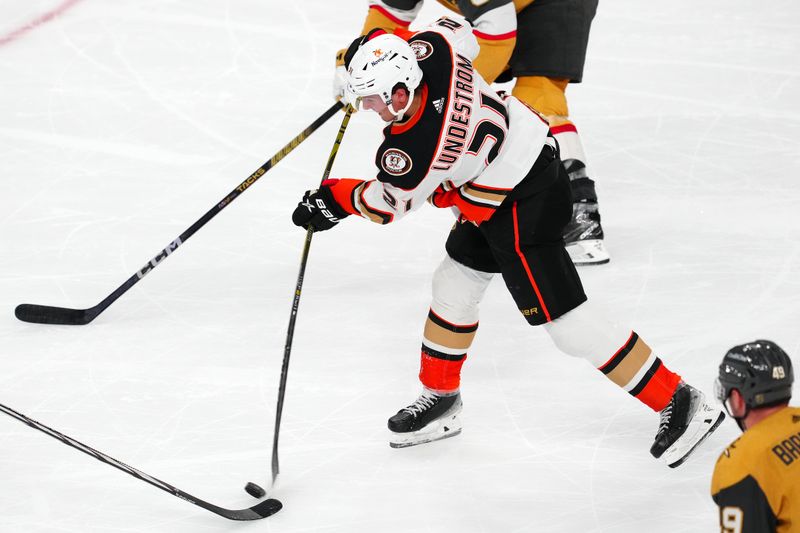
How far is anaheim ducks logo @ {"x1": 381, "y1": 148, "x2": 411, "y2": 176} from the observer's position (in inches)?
97.2

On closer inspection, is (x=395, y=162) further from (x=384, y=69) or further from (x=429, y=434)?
(x=429, y=434)

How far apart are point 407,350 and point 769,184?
6.30 feet

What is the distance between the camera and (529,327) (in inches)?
138

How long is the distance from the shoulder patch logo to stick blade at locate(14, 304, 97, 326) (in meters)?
1.52

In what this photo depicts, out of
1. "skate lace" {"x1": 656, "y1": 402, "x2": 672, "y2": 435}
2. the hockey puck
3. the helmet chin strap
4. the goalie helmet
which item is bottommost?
the hockey puck

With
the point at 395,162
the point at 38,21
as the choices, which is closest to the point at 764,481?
the point at 395,162

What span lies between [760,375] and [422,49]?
1.21m

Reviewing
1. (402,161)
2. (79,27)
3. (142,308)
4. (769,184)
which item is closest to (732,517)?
(402,161)

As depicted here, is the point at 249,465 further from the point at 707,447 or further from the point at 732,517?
the point at 732,517

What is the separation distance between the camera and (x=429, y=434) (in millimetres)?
2859

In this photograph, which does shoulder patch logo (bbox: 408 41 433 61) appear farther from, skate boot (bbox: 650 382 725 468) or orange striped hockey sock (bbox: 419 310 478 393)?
skate boot (bbox: 650 382 725 468)

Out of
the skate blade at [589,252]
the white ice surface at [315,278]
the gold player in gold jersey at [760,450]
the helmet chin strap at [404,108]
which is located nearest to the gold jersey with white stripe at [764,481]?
the gold player in gold jersey at [760,450]

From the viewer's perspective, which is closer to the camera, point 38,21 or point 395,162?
point 395,162

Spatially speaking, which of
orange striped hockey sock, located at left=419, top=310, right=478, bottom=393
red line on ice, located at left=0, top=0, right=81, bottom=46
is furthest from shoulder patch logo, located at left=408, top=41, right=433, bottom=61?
red line on ice, located at left=0, top=0, right=81, bottom=46
